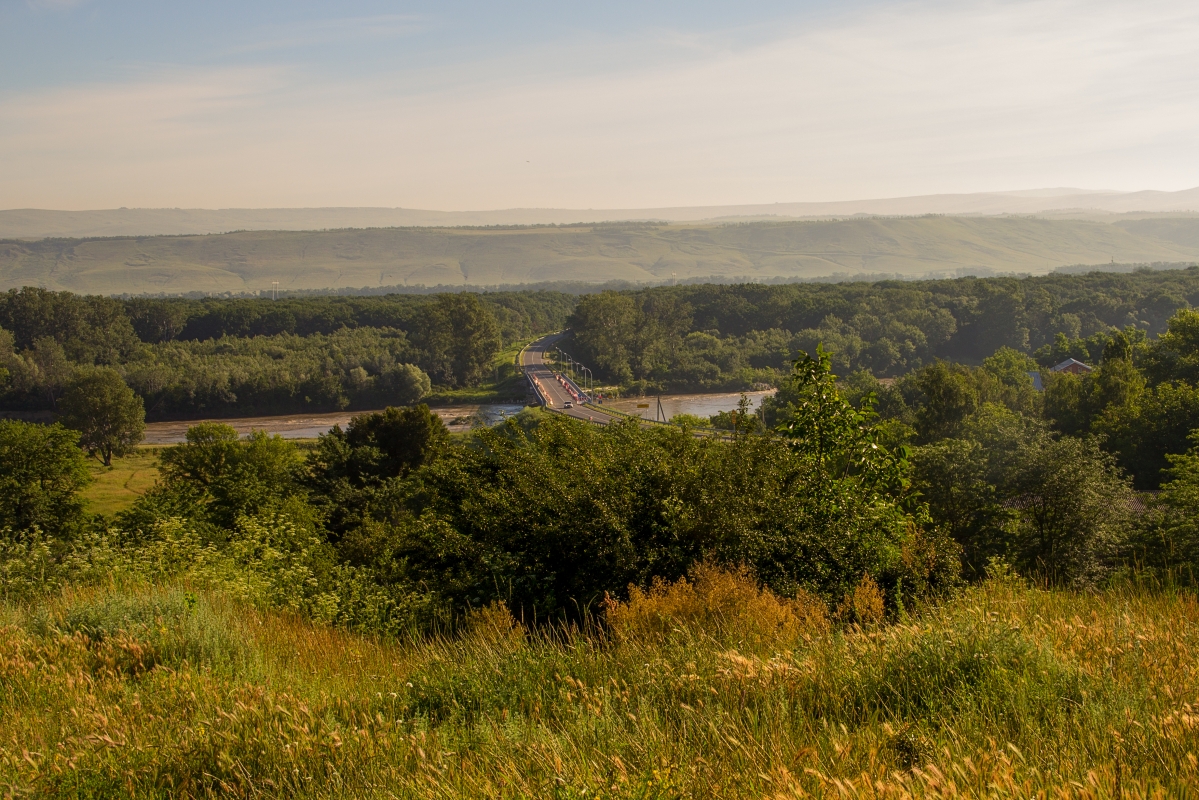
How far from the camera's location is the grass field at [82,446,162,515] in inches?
1767

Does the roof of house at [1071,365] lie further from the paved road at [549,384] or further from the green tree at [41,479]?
the green tree at [41,479]

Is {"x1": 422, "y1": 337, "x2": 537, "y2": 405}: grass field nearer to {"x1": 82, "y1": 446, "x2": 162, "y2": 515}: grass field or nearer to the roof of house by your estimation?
{"x1": 82, "y1": 446, "x2": 162, "y2": 515}: grass field

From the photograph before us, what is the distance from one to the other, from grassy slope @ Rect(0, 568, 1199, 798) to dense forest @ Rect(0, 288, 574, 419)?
86.1 meters

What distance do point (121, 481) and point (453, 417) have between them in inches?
1455

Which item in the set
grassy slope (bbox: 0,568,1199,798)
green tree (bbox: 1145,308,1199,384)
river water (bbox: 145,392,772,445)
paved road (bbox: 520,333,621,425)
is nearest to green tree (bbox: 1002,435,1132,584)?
grassy slope (bbox: 0,568,1199,798)

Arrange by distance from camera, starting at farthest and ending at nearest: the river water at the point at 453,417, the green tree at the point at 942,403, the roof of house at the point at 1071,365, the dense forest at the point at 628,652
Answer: the river water at the point at 453,417 < the roof of house at the point at 1071,365 < the green tree at the point at 942,403 < the dense forest at the point at 628,652

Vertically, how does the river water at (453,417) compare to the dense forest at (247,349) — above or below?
below

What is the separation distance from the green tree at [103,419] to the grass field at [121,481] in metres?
1.27

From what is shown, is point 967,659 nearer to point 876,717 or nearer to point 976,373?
point 876,717

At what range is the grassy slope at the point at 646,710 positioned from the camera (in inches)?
118

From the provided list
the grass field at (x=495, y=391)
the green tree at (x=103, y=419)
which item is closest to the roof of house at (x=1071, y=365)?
the grass field at (x=495, y=391)

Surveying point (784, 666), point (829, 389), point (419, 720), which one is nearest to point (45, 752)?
point (419, 720)

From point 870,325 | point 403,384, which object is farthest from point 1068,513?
point 870,325

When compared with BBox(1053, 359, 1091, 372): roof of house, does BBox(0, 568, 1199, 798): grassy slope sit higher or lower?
higher
